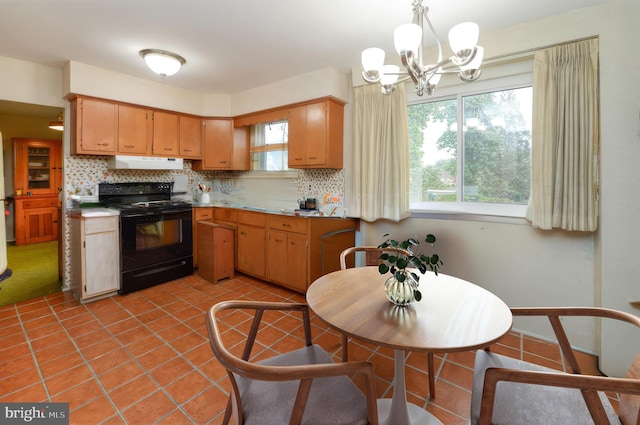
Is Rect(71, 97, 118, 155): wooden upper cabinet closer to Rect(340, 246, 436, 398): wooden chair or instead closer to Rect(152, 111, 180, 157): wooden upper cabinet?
Rect(152, 111, 180, 157): wooden upper cabinet

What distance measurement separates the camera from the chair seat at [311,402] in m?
1.08

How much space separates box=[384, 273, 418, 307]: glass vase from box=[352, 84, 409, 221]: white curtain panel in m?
1.68

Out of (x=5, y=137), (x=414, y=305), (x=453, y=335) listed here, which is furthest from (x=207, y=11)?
(x=5, y=137)

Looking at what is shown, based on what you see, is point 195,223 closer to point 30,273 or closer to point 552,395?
point 30,273

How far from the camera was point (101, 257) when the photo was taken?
3.19m

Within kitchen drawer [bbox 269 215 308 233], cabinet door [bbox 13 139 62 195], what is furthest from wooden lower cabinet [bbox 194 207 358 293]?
cabinet door [bbox 13 139 62 195]

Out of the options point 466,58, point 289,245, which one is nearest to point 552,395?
point 466,58

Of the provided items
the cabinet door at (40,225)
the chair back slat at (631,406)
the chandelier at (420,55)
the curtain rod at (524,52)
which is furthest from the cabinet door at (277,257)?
the cabinet door at (40,225)

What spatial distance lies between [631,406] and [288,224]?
2.81 m

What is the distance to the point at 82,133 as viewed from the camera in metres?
3.31

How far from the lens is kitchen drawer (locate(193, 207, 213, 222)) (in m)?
4.10

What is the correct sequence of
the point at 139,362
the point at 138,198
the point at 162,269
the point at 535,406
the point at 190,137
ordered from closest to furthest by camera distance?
the point at 535,406
the point at 139,362
the point at 162,269
the point at 138,198
the point at 190,137

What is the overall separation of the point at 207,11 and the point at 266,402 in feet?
8.36

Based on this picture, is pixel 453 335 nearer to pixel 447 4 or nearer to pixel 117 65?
pixel 447 4
